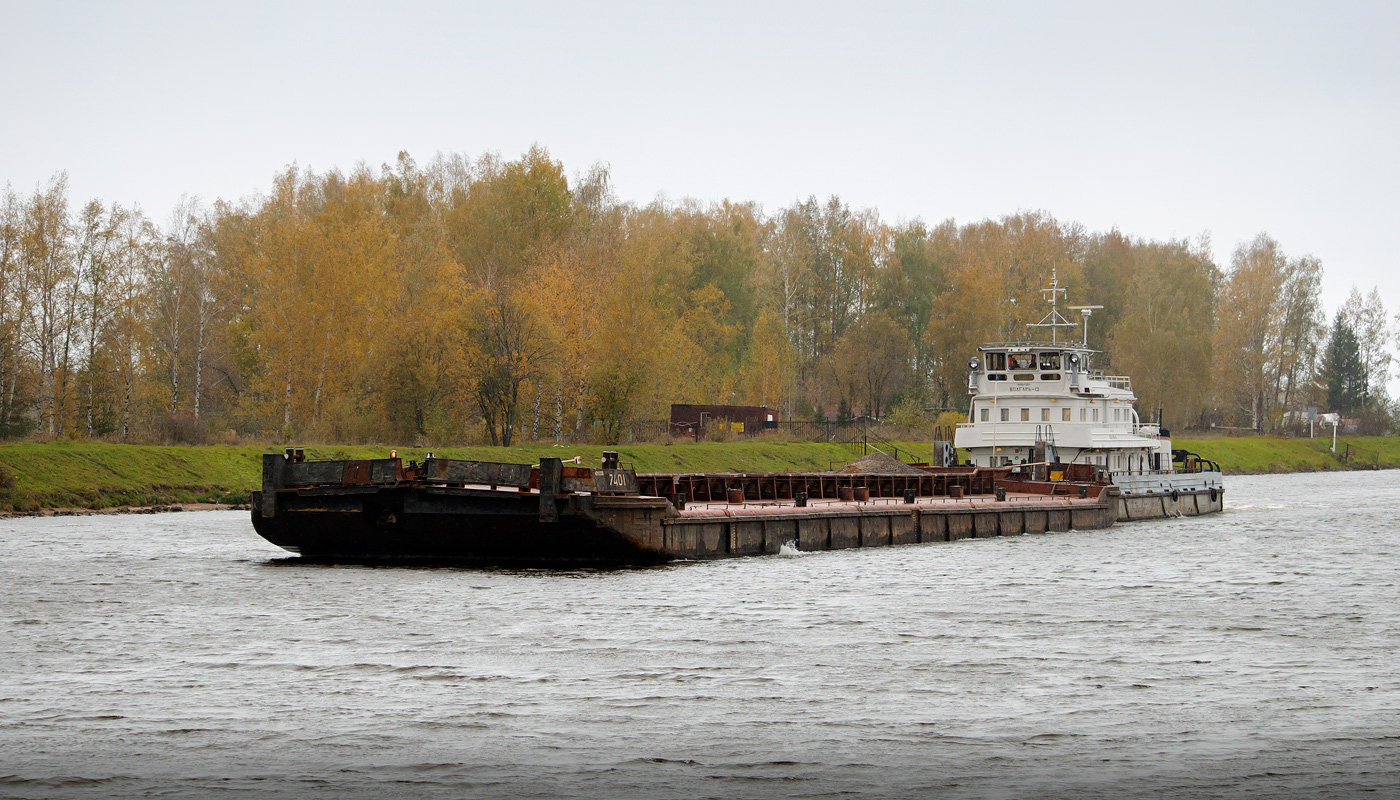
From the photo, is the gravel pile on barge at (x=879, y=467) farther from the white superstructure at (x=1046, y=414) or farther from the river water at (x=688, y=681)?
the river water at (x=688, y=681)

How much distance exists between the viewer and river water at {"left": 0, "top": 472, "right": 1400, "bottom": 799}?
36.1 feet

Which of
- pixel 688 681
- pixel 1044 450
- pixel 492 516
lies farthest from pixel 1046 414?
pixel 688 681

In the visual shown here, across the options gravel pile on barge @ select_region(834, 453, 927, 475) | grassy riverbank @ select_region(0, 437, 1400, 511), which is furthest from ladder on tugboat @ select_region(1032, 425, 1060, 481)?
grassy riverbank @ select_region(0, 437, 1400, 511)

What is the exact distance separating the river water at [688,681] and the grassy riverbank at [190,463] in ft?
41.5

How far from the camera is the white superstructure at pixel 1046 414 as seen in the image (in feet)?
146

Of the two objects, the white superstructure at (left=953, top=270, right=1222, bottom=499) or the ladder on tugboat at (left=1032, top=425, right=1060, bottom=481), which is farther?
the white superstructure at (left=953, top=270, right=1222, bottom=499)

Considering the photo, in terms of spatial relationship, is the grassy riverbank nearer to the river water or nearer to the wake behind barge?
the river water

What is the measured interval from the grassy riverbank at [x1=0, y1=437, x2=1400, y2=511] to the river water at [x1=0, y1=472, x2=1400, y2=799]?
41.5 ft

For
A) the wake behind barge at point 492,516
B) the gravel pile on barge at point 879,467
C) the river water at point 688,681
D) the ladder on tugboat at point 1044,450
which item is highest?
the ladder on tugboat at point 1044,450

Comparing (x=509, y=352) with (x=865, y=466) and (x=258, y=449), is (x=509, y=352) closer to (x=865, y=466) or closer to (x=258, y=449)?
(x=258, y=449)

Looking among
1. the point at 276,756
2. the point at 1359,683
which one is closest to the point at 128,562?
the point at 276,756

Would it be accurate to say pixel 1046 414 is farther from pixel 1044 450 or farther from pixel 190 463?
pixel 190 463

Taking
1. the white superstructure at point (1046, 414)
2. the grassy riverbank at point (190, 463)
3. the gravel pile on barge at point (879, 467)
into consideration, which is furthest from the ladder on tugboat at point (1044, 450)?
the grassy riverbank at point (190, 463)

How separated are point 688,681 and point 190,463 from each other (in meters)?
33.2
